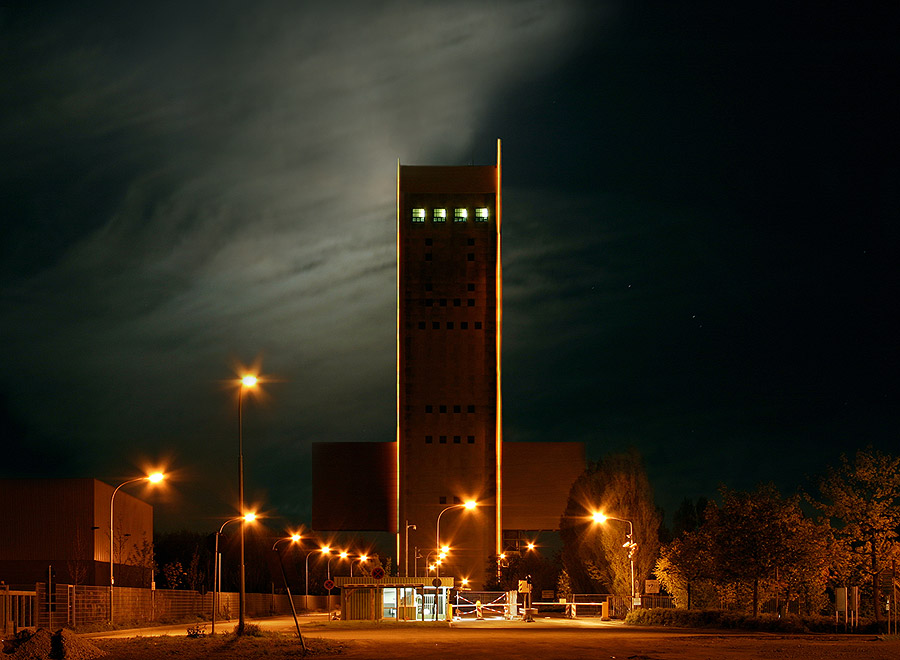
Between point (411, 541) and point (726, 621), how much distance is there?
5528 cm

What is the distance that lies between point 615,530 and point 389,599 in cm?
2352

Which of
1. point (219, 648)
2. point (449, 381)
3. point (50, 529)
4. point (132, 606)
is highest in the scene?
point (449, 381)

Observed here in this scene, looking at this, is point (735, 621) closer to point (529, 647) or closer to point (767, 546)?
point (767, 546)

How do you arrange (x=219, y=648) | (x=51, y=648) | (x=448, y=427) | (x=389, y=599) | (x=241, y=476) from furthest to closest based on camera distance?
(x=448, y=427)
(x=389, y=599)
(x=241, y=476)
(x=219, y=648)
(x=51, y=648)

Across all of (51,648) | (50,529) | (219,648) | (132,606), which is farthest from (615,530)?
(51,648)

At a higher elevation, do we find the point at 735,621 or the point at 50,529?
the point at 50,529

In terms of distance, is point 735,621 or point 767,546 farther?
point 767,546

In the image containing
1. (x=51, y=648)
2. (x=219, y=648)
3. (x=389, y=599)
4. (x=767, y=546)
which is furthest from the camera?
(x=389, y=599)

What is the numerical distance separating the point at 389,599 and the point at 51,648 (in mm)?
32499

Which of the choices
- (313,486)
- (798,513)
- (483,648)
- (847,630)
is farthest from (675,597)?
(313,486)

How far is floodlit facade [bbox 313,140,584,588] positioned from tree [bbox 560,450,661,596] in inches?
622

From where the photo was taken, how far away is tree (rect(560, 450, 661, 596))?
73.0 meters

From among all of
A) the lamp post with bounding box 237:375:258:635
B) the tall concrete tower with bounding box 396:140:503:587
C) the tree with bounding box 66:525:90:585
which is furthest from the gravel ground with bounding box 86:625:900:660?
the tall concrete tower with bounding box 396:140:503:587

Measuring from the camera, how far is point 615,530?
246 feet
